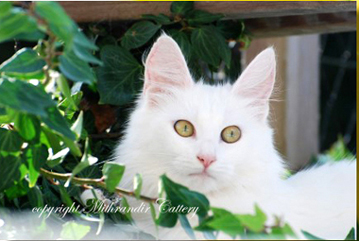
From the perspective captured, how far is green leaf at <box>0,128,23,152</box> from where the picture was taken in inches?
47.4

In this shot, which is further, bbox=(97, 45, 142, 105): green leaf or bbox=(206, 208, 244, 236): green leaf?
bbox=(97, 45, 142, 105): green leaf

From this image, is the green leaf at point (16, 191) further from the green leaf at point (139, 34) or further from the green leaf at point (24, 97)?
the green leaf at point (139, 34)

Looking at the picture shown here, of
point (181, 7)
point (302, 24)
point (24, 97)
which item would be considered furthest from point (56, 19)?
point (302, 24)

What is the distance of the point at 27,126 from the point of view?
3.66 feet

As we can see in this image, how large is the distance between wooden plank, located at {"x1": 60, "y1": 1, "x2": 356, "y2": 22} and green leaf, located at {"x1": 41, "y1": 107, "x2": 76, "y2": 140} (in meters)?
0.94

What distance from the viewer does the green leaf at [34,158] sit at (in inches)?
46.8

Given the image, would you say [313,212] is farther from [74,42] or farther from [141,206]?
[74,42]

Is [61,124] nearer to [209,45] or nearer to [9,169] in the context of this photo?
[9,169]

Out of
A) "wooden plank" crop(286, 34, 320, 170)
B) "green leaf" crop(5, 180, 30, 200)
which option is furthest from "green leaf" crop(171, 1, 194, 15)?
"wooden plank" crop(286, 34, 320, 170)

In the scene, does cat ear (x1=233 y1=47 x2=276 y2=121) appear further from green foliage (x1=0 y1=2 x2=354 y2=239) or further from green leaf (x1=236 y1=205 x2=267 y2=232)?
green leaf (x1=236 y1=205 x2=267 y2=232)

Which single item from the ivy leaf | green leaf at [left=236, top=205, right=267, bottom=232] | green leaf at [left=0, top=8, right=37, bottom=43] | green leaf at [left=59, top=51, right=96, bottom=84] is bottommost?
green leaf at [left=236, top=205, right=267, bottom=232]

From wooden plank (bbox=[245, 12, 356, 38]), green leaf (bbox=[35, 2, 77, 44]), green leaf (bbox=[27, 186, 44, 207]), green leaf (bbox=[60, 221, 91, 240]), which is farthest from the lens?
wooden plank (bbox=[245, 12, 356, 38])

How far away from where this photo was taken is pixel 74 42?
0.98m

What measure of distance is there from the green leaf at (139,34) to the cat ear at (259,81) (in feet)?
1.40
